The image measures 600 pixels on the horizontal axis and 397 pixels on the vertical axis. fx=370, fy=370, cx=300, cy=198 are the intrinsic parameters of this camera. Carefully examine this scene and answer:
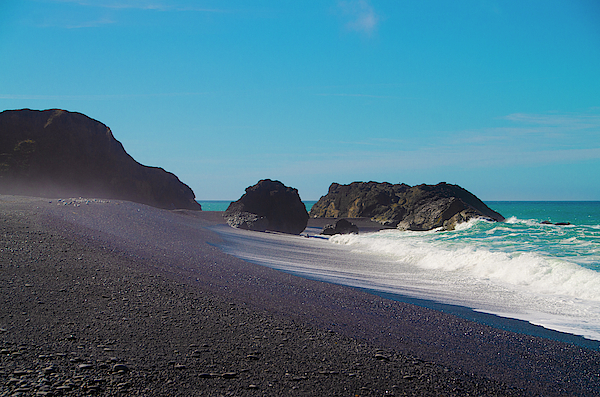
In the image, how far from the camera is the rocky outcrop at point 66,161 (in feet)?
153

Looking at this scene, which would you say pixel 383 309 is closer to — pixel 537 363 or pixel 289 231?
pixel 537 363

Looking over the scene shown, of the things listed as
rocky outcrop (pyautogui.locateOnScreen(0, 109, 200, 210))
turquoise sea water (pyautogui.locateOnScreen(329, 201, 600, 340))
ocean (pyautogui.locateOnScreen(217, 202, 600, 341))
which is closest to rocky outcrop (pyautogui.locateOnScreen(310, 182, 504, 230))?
turquoise sea water (pyautogui.locateOnScreen(329, 201, 600, 340))

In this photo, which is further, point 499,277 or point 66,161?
point 66,161

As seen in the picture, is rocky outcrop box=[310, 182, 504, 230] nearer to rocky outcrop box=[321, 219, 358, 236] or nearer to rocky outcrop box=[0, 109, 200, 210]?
rocky outcrop box=[321, 219, 358, 236]

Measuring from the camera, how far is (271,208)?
3069 cm

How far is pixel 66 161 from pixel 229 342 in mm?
57117

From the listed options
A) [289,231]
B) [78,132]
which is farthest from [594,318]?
[78,132]

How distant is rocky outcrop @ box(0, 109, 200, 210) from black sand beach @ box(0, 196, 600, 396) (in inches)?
1932

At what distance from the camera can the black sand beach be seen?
2.85 metres

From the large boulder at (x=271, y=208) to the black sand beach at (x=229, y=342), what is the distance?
22891 mm

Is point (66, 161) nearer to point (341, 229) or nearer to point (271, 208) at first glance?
point (271, 208)

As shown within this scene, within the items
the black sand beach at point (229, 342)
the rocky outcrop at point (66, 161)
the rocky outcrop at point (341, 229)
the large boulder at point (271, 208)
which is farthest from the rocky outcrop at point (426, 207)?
the rocky outcrop at point (66, 161)

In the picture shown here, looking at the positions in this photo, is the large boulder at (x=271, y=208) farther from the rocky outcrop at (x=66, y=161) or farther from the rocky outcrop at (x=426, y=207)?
the rocky outcrop at (x=66, y=161)

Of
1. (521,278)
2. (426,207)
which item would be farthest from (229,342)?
(426,207)
